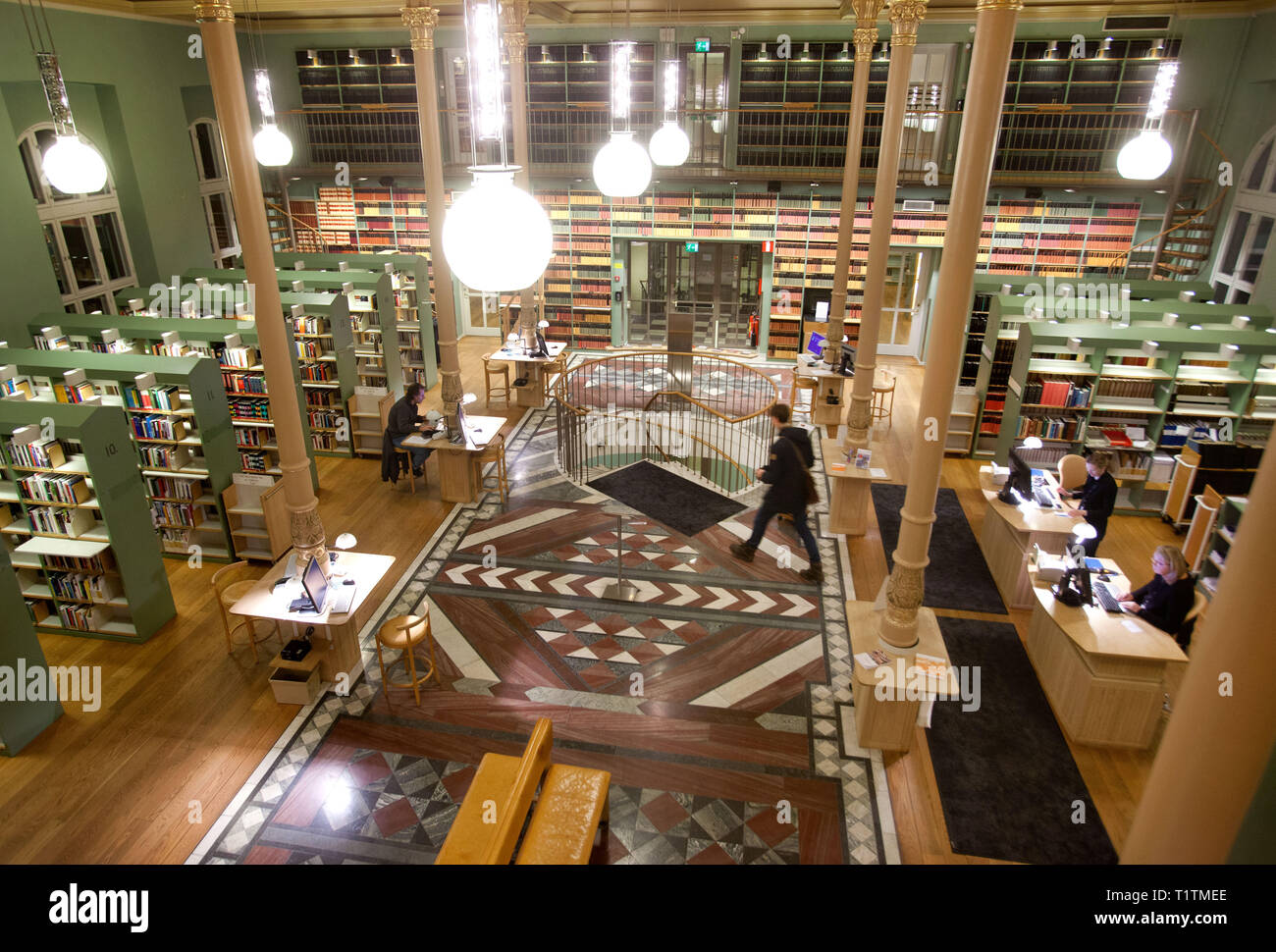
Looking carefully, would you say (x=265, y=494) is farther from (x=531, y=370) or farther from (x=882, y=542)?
(x=882, y=542)

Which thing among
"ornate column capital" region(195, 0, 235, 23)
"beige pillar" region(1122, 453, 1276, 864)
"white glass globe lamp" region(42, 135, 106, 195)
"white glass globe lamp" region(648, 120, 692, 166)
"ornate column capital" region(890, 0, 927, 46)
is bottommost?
"beige pillar" region(1122, 453, 1276, 864)

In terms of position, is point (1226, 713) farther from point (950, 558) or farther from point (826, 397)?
point (826, 397)

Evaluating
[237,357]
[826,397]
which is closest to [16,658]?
[237,357]

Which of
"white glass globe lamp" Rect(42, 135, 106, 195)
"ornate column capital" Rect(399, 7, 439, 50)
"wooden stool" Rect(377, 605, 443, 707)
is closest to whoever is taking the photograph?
"wooden stool" Rect(377, 605, 443, 707)

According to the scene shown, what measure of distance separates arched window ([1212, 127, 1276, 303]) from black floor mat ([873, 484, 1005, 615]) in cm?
611

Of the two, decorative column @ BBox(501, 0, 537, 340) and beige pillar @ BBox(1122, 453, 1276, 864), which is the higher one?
decorative column @ BBox(501, 0, 537, 340)

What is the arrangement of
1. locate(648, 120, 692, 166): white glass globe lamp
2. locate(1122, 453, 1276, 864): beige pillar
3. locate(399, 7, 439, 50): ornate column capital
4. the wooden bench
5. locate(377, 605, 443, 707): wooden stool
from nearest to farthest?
locate(1122, 453, 1276, 864): beige pillar → the wooden bench → locate(377, 605, 443, 707): wooden stool → locate(648, 120, 692, 166): white glass globe lamp → locate(399, 7, 439, 50): ornate column capital

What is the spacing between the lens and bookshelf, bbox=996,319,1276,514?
27.9ft

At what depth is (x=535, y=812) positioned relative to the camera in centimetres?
416

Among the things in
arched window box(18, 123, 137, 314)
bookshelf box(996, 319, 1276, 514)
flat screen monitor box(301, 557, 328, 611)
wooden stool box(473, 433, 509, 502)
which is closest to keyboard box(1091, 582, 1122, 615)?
bookshelf box(996, 319, 1276, 514)

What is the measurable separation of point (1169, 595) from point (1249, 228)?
8.89 m

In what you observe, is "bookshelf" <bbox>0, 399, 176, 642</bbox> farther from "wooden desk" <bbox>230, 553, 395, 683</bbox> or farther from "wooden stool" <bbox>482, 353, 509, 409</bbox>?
"wooden stool" <bbox>482, 353, 509, 409</bbox>

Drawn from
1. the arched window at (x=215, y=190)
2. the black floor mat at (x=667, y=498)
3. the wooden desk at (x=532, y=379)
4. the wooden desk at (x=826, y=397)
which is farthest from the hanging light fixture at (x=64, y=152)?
the wooden desk at (x=826, y=397)
